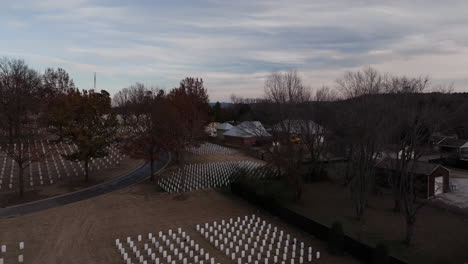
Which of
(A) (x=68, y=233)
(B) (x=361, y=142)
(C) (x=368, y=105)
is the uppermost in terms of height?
(C) (x=368, y=105)

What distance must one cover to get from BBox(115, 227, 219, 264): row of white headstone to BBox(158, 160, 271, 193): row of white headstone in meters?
8.19

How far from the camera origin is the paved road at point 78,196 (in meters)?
18.0

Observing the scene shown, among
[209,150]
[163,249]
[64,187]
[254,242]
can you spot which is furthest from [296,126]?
[64,187]

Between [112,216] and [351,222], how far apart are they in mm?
13734

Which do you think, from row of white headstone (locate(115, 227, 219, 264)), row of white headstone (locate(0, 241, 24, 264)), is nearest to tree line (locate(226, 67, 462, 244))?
row of white headstone (locate(115, 227, 219, 264))

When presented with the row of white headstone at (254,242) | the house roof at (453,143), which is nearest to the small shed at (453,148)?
the house roof at (453,143)

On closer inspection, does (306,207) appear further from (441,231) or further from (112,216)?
(112,216)

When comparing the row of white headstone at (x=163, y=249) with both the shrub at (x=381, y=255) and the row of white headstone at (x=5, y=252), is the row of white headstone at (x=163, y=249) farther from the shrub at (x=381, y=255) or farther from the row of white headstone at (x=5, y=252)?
the shrub at (x=381, y=255)

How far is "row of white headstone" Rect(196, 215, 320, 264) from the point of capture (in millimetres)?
12640

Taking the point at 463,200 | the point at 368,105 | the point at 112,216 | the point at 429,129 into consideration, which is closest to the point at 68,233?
the point at 112,216

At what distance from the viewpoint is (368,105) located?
1673 cm

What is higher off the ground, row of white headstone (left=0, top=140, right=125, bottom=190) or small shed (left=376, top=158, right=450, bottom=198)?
small shed (left=376, top=158, right=450, bottom=198)

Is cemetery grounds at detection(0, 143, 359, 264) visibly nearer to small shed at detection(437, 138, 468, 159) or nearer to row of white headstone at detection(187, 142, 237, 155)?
row of white headstone at detection(187, 142, 237, 155)

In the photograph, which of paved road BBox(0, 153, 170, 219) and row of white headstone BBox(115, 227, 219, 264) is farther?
paved road BBox(0, 153, 170, 219)
